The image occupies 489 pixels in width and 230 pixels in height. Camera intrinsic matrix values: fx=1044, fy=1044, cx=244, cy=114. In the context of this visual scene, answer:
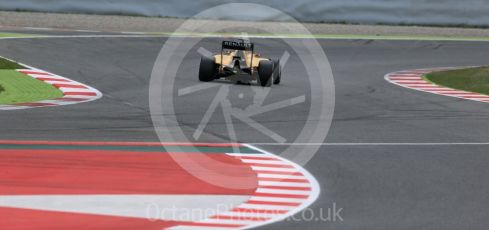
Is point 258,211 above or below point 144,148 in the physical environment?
below

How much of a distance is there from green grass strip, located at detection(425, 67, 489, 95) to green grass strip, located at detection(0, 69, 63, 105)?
8178 millimetres

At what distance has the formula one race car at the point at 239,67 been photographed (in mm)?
18344

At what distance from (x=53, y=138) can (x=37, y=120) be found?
1503 mm

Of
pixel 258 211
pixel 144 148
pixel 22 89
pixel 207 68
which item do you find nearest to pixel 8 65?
pixel 22 89

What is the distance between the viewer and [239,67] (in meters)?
18.5

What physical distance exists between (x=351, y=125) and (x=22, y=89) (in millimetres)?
5602

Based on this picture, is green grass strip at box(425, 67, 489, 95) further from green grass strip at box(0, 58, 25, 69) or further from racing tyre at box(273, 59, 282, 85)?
green grass strip at box(0, 58, 25, 69)

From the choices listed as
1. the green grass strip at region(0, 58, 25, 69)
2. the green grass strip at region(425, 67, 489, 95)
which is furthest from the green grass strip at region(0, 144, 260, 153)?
the green grass strip at region(425, 67, 489, 95)

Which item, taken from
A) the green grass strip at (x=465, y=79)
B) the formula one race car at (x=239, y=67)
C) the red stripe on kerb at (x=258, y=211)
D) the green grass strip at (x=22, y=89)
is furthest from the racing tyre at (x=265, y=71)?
the red stripe on kerb at (x=258, y=211)

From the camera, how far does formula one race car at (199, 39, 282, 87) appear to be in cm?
1834

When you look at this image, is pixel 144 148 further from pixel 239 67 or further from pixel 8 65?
pixel 8 65

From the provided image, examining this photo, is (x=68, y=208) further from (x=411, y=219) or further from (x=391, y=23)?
(x=391, y=23)

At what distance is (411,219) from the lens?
27.3ft

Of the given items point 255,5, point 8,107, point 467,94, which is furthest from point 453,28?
point 8,107
